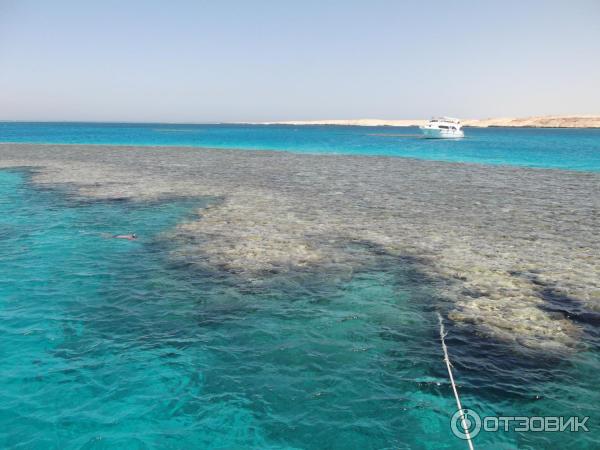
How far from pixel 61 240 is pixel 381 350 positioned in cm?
1665

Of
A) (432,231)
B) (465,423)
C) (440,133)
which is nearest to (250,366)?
(465,423)

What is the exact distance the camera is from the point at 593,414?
877 cm

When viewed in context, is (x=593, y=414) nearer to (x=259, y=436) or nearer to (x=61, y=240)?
(x=259, y=436)

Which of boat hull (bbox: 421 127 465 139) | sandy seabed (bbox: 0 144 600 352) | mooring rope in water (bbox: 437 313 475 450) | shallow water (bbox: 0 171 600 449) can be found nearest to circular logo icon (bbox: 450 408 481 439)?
mooring rope in water (bbox: 437 313 475 450)

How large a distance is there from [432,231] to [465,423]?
14752 mm

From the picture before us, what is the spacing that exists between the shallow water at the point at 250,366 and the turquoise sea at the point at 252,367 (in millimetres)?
40

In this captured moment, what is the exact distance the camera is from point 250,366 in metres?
10.4

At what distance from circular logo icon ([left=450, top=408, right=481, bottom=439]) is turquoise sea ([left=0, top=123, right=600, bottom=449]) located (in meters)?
0.21

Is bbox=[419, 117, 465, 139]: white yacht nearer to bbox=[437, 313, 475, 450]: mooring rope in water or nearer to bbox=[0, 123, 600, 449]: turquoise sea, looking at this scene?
bbox=[0, 123, 600, 449]: turquoise sea

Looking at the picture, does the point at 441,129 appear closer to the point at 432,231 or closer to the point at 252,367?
the point at 432,231

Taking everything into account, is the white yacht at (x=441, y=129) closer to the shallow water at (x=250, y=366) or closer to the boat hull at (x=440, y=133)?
the boat hull at (x=440, y=133)

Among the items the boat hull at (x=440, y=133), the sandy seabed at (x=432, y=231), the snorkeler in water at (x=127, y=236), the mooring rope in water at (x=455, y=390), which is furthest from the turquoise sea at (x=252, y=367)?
the boat hull at (x=440, y=133)

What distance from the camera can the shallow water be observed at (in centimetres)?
834

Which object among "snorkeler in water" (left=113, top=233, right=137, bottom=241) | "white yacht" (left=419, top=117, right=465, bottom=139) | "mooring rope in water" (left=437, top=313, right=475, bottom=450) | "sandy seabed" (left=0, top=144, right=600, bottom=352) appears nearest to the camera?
"mooring rope in water" (left=437, top=313, right=475, bottom=450)
